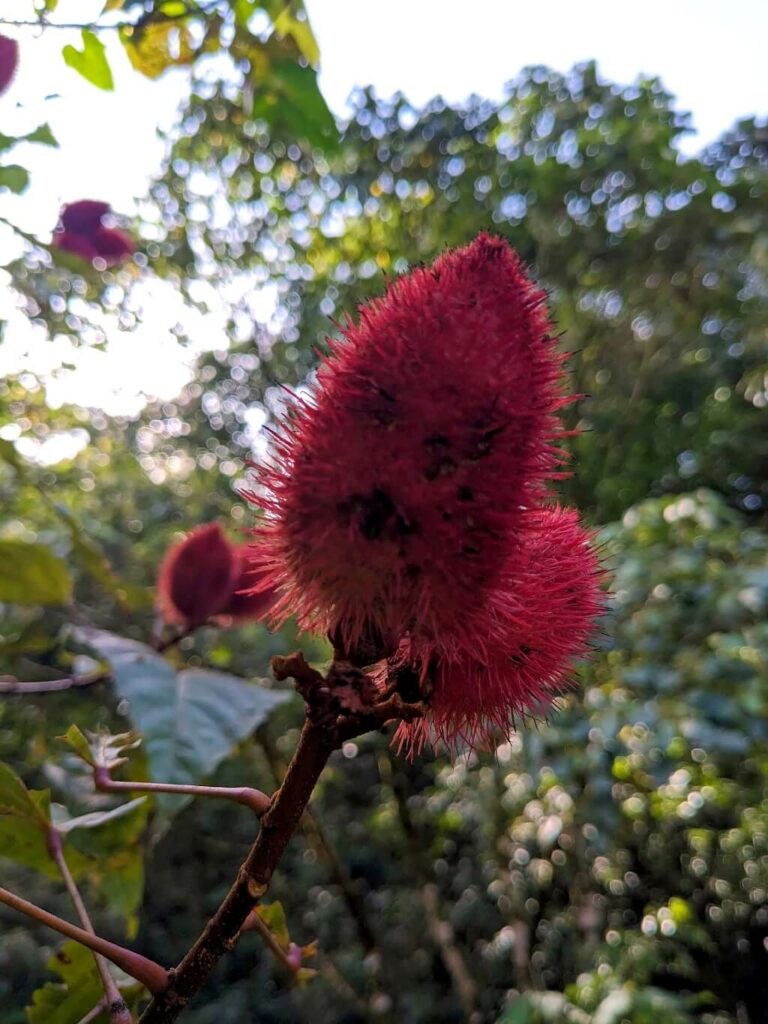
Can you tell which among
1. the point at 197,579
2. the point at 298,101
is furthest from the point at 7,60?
the point at 197,579

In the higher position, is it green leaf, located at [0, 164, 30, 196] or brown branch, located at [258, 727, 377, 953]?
green leaf, located at [0, 164, 30, 196]

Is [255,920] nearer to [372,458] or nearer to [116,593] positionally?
[372,458]

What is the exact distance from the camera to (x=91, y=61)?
37.6 inches

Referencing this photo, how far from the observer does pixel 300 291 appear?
3.72 metres

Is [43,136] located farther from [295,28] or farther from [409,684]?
[409,684]

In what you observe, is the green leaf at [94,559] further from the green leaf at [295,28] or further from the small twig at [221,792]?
the green leaf at [295,28]

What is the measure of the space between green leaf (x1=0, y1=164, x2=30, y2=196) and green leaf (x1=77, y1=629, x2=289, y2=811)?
1.98ft

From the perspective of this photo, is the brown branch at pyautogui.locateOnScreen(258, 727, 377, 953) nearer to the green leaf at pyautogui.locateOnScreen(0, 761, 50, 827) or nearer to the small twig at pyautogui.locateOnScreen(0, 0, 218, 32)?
the green leaf at pyautogui.locateOnScreen(0, 761, 50, 827)

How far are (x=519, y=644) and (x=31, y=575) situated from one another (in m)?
0.93

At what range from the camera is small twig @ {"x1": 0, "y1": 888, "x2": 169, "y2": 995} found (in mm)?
387

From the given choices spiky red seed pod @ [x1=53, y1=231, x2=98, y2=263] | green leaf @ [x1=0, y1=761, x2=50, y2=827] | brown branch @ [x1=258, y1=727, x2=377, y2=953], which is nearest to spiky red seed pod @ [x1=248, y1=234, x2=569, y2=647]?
green leaf @ [x1=0, y1=761, x2=50, y2=827]

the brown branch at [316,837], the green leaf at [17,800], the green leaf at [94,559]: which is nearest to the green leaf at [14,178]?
the green leaf at [94,559]

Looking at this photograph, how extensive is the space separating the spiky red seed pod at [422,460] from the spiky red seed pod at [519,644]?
30mm

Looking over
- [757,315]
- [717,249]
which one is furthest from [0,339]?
[757,315]
